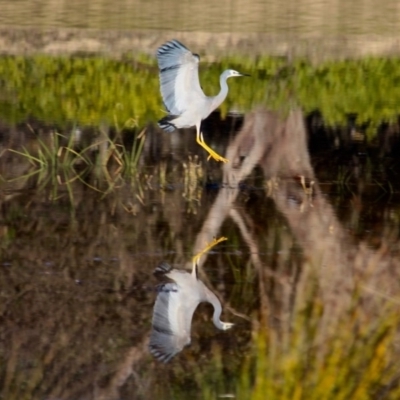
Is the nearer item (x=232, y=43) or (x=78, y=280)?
(x=78, y=280)

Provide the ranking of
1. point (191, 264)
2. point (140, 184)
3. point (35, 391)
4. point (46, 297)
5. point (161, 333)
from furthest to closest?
point (140, 184), point (191, 264), point (46, 297), point (161, 333), point (35, 391)

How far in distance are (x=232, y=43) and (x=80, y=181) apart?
6.74 meters

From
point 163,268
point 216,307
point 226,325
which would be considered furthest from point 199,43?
point 226,325

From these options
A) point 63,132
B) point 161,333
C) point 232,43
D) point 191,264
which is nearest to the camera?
point 161,333

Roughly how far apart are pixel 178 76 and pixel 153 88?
14.1 feet

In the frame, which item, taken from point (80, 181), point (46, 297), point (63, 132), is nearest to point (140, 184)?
point (80, 181)

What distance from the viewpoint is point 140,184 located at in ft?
29.6

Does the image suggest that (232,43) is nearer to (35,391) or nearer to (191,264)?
(191,264)

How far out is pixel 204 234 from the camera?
25.1 feet

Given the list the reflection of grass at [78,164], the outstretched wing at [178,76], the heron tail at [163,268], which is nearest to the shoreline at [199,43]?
the reflection of grass at [78,164]

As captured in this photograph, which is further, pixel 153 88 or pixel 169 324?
pixel 153 88

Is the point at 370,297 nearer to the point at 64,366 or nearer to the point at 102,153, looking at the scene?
the point at 64,366

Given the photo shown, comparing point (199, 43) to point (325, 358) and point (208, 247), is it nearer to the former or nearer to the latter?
point (208, 247)

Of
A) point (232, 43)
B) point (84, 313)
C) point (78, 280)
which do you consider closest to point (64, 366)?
point (84, 313)
